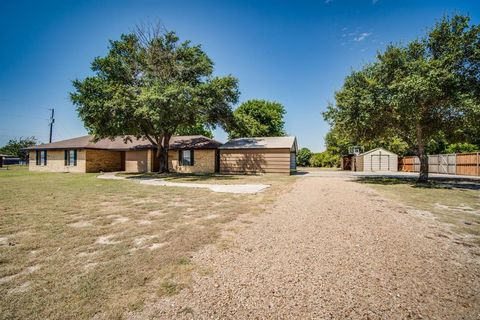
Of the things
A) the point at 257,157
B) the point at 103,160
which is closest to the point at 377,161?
the point at 257,157

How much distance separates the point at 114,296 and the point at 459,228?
637 centimetres

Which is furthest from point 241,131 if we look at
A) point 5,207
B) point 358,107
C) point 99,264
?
point 99,264

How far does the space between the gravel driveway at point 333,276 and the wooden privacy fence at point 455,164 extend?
2112 centimetres

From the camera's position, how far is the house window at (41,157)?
24761 mm

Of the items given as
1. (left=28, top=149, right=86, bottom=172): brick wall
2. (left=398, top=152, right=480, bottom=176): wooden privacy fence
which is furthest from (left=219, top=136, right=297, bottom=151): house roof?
(left=398, top=152, right=480, bottom=176): wooden privacy fence

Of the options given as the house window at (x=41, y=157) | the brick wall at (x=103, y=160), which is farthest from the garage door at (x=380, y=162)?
the house window at (x=41, y=157)

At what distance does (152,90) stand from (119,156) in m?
14.5

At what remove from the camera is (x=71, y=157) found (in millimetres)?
23500

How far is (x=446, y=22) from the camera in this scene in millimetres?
11938

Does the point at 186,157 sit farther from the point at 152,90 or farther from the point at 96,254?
the point at 96,254

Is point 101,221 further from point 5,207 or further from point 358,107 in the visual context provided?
point 358,107

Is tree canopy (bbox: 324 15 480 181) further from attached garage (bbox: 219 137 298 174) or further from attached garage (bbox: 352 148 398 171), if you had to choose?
attached garage (bbox: 352 148 398 171)

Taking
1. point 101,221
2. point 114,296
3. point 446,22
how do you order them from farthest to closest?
1. point 446,22
2. point 101,221
3. point 114,296

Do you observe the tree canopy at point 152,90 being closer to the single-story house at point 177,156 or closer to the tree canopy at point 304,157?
the single-story house at point 177,156
